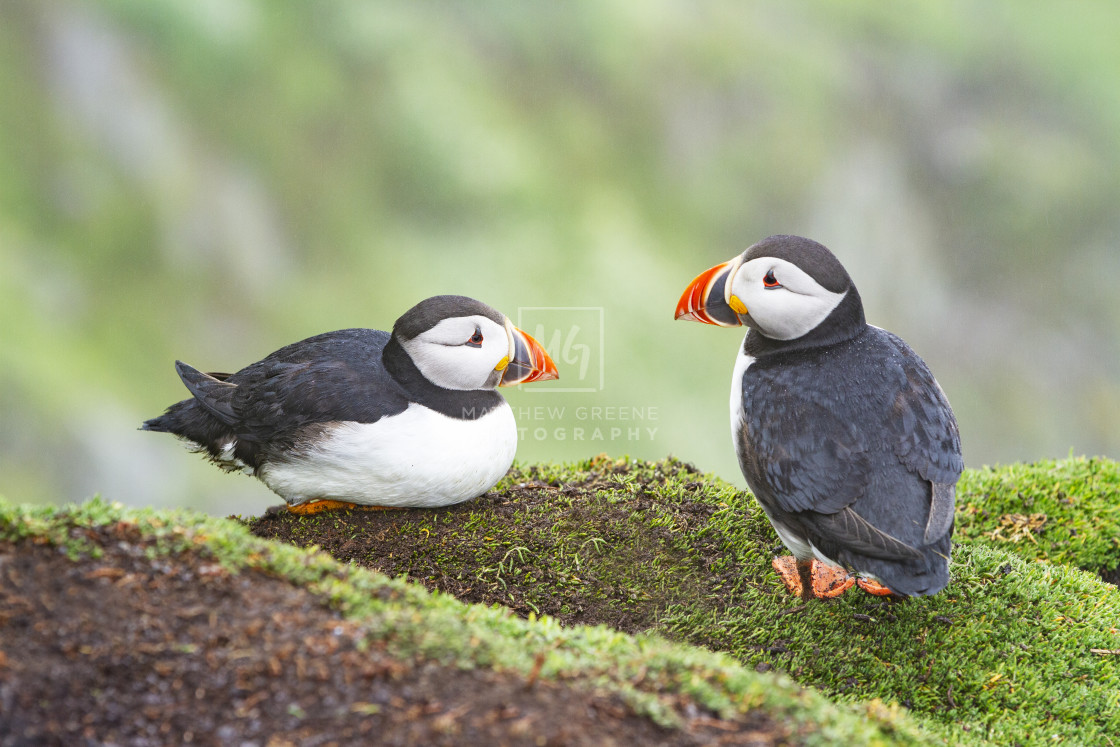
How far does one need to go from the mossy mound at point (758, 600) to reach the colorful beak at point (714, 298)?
2.94ft

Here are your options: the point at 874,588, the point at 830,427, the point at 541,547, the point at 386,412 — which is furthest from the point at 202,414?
the point at 874,588

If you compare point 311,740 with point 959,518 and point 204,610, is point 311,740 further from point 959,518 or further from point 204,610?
point 959,518

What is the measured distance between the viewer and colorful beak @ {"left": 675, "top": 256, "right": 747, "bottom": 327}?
3.77 meters

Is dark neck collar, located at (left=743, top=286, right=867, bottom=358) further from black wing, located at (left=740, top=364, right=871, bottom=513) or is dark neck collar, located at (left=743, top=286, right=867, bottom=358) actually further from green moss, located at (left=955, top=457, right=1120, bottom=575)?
green moss, located at (left=955, top=457, right=1120, bottom=575)

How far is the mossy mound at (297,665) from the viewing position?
1.88 meters

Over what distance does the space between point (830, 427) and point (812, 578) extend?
2.45ft

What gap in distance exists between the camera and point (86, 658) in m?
1.99

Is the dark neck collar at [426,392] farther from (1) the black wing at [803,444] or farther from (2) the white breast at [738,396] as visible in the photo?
(1) the black wing at [803,444]

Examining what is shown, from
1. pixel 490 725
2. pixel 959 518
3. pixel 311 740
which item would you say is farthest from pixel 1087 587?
pixel 311 740

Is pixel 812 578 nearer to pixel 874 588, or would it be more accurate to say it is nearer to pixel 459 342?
pixel 874 588

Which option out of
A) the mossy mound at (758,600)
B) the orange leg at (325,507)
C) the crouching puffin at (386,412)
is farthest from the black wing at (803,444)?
the orange leg at (325,507)

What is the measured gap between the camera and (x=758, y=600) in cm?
346

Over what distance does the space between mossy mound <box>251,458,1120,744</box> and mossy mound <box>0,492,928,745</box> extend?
80 cm

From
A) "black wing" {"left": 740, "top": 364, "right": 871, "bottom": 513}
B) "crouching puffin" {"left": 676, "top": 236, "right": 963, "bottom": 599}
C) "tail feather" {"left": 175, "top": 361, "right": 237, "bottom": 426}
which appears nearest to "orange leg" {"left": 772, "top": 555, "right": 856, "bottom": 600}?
"crouching puffin" {"left": 676, "top": 236, "right": 963, "bottom": 599}
